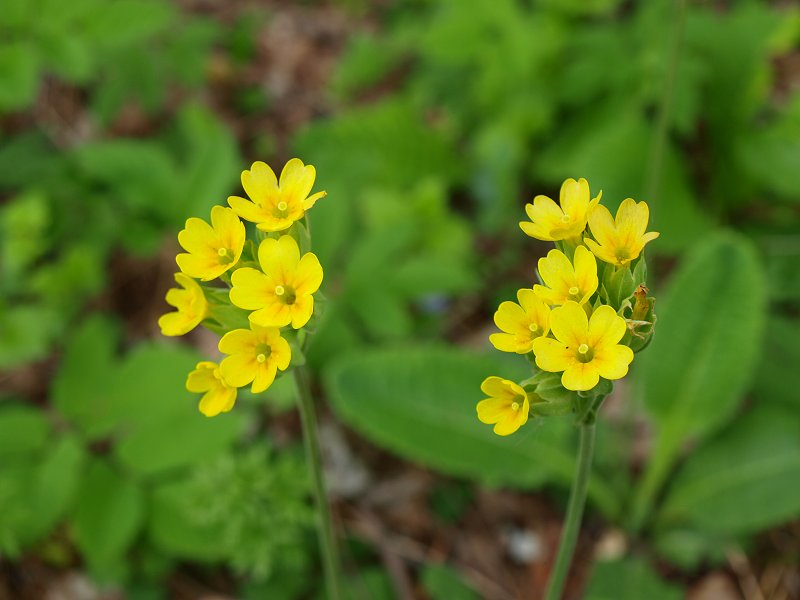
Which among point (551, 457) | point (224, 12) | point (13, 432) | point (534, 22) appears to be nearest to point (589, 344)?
point (551, 457)

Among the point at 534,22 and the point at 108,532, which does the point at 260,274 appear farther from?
the point at 534,22

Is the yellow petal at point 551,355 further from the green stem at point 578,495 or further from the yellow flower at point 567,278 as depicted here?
the green stem at point 578,495

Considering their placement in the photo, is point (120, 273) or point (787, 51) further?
point (787, 51)

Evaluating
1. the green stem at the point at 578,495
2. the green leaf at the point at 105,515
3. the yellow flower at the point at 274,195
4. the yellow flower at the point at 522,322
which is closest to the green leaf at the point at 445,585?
the green stem at the point at 578,495

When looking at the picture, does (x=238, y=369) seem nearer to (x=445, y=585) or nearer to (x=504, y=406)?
(x=504, y=406)

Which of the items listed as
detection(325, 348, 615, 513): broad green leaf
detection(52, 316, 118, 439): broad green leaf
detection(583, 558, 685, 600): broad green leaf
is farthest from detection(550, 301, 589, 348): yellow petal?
detection(52, 316, 118, 439): broad green leaf

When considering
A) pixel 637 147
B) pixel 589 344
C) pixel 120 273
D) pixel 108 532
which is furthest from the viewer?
pixel 120 273

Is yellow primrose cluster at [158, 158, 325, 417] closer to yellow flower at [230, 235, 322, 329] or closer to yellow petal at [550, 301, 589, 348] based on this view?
yellow flower at [230, 235, 322, 329]
